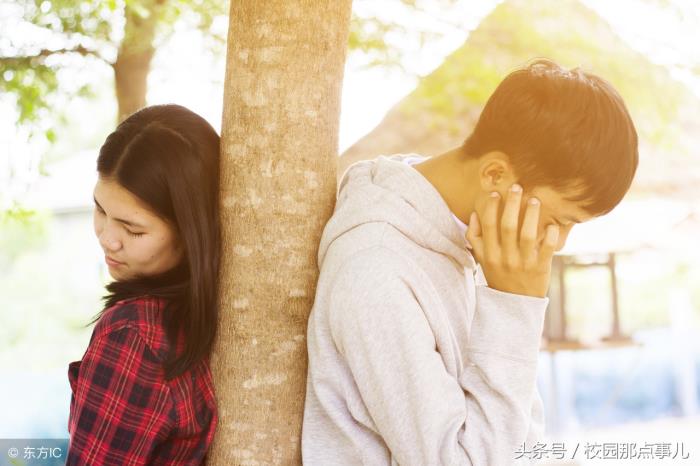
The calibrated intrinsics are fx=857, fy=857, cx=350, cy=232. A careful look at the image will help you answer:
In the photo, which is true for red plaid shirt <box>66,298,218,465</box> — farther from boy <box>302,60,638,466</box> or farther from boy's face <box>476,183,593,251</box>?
boy's face <box>476,183,593,251</box>

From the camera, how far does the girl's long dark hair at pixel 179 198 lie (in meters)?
1.77

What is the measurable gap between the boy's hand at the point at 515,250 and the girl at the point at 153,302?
1.90 feet

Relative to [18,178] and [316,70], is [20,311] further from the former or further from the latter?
[316,70]

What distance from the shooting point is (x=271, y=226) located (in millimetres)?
1797

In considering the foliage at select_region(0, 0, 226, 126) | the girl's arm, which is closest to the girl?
the girl's arm

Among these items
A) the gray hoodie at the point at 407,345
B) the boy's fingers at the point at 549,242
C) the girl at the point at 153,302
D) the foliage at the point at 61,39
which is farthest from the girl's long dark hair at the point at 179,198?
the foliage at the point at 61,39

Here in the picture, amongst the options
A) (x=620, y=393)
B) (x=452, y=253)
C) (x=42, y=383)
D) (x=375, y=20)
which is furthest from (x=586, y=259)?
(x=452, y=253)

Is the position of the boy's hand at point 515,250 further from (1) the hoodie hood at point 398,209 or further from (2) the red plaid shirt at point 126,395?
(2) the red plaid shirt at point 126,395

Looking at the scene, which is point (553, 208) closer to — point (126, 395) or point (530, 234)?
point (530, 234)

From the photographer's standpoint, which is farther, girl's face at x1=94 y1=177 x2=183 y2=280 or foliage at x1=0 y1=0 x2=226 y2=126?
foliage at x1=0 y1=0 x2=226 y2=126

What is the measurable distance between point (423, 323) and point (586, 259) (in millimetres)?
6759

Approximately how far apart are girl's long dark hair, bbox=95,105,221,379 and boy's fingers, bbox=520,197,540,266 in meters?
0.65

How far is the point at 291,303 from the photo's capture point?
1.80m

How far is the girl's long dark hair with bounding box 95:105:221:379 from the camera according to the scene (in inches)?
69.6
